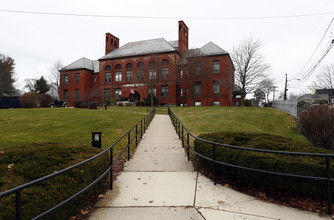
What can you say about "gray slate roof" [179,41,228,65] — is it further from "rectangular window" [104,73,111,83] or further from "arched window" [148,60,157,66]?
"rectangular window" [104,73,111,83]

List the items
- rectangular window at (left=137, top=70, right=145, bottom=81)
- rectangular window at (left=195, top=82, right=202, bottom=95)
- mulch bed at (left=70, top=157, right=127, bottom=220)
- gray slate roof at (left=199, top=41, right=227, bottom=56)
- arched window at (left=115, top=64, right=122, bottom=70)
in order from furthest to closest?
arched window at (left=115, top=64, right=122, bottom=70)
rectangular window at (left=137, top=70, right=145, bottom=81)
rectangular window at (left=195, top=82, right=202, bottom=95)
gray slate roof at (left=199, top=41, right=227, bottom=56)
mulch bed at (left=70, top=157, right=127, bottom=220)

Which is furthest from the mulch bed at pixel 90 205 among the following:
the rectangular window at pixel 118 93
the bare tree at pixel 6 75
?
the bare tree at pixel 6 75

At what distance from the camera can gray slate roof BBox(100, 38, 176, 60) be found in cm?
4278

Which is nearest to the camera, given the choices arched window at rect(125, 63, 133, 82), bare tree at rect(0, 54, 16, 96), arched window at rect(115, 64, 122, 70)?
arched window at rect(125, 63, 133, 82)

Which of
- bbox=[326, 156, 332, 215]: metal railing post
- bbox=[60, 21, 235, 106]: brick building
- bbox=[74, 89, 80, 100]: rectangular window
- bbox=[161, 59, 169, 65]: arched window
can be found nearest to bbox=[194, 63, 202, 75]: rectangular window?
bbox=[60, 21, 235, 106]: brick building

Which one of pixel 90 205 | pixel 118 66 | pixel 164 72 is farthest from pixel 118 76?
pixel 90 205

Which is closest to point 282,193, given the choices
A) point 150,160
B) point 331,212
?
point 331,212

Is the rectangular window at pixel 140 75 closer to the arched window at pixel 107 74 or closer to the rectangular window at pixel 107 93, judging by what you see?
the rectangular window at pixel 107 93

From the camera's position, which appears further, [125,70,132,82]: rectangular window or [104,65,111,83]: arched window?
[104,65,111,83]: arched window

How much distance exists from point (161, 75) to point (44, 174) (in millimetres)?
38932

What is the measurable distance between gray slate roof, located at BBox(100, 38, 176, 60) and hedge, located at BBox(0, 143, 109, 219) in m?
38.6

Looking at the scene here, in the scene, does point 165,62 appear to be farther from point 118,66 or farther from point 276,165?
point 276,165

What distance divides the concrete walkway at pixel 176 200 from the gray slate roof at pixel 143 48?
37781 mm

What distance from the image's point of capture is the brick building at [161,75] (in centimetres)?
3772
